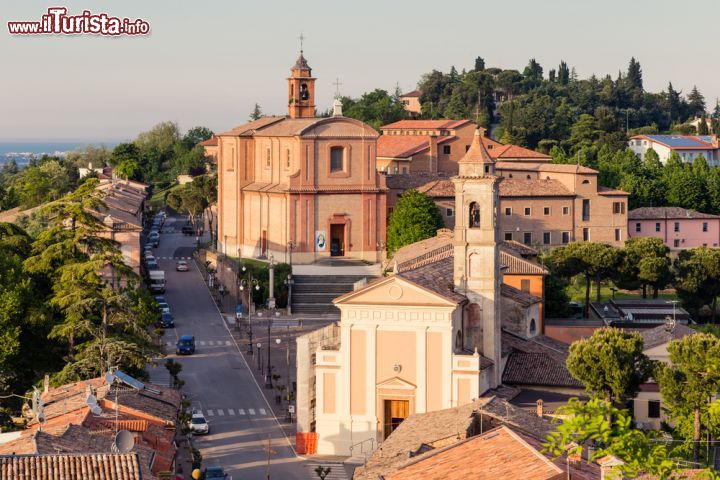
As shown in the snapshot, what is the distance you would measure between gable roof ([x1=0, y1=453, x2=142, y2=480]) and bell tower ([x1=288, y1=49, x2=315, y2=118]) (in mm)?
61715

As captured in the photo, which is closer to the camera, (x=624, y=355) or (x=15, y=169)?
(x=624, y=355)

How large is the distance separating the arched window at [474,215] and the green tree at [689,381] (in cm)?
718

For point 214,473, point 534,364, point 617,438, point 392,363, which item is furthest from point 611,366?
point 617,438

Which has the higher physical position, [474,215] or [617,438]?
[474,215]

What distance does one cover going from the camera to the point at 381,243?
8006cm

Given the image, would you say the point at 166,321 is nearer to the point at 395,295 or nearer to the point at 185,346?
the point at 185,346

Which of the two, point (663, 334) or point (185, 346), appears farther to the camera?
point (185, 346)

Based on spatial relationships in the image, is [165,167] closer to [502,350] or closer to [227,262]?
[227,262]

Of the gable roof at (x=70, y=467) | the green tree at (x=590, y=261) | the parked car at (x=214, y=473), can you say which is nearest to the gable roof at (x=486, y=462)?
the gable roof at (x=70, y=467)

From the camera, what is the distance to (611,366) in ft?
152

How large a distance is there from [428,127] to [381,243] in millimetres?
29878

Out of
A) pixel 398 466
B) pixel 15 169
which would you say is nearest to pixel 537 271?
pixel 398 466

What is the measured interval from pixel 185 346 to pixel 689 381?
22980 mm

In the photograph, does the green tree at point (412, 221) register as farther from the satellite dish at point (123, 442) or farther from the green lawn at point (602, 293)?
the satellite dish at point (123, 442)
